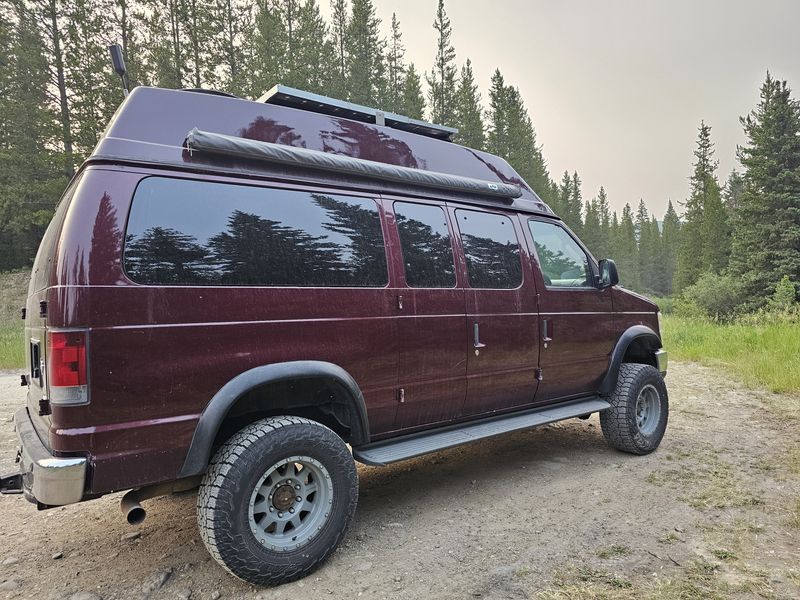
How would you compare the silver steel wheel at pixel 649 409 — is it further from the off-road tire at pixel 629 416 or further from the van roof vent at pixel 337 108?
the van roof vent at pixel 337 108

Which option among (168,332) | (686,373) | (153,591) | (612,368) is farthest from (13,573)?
(686,373)

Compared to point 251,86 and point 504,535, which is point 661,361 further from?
point 251,86

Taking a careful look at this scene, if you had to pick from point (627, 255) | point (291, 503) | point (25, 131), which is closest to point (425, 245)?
point (291, 503)

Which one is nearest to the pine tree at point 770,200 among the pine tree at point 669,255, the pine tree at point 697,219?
the pine tree at point 697,219

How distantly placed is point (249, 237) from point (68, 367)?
1079mm

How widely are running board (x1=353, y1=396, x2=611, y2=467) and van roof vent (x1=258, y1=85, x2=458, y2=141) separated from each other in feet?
7.75

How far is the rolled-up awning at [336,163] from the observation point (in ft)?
8.89

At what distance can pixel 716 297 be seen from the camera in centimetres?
3098

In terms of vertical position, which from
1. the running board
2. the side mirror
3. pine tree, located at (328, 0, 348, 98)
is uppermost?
pine tree, located at (328, 0, 348, 98)

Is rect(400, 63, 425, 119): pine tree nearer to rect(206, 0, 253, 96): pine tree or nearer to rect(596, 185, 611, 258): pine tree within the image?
rect(206, 0, 253, 96): pine tree

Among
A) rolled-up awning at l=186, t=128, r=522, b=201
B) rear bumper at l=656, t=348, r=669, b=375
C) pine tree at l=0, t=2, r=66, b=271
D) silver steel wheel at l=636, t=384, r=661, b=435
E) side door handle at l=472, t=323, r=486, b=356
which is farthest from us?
pine tree at l=0, t=2, r=66, b=271

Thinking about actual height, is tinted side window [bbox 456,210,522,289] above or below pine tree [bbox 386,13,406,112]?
below

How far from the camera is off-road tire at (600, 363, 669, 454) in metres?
4.62

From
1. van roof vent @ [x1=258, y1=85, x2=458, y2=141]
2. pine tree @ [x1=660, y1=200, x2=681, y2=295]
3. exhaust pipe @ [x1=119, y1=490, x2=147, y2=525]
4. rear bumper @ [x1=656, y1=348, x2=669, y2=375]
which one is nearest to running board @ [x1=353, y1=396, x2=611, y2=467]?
rear bumper @ [x1=656, y1=348, x2=669, y2=375]
